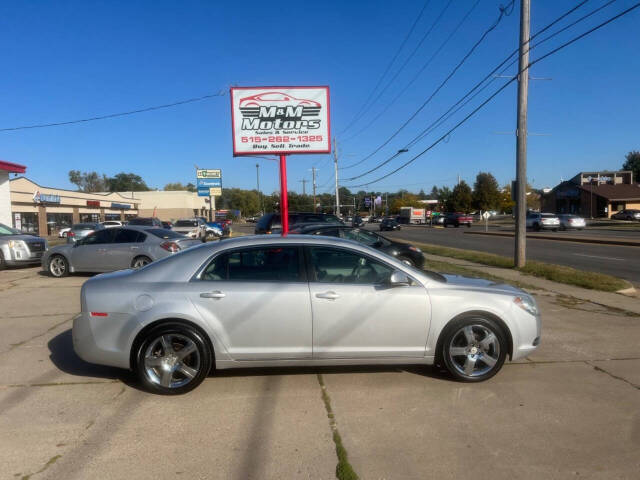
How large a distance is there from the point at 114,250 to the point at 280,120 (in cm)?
543

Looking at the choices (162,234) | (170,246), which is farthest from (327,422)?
(162,234)

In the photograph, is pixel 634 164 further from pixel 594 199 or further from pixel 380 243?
pixel 380 243

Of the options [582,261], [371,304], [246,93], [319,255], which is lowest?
[582,261]

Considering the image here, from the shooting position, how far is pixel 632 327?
6949 mm

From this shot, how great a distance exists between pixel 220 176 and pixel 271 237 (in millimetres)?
37108

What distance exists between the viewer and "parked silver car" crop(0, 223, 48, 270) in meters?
14.5

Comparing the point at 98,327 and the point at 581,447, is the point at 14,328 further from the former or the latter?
the point at 581,447

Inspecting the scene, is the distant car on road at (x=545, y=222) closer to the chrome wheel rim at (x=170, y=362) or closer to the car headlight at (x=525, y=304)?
the car headlight at (x=525, y=304)

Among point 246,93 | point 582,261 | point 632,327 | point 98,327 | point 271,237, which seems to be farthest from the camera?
point 582,261

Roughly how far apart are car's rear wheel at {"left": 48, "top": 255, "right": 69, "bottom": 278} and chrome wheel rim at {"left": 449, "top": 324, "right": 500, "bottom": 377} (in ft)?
37.6

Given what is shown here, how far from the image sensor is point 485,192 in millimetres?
74250

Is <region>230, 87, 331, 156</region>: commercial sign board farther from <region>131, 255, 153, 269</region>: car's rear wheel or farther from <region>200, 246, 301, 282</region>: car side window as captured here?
<region>200, 246, 301, 282</region>: car side window

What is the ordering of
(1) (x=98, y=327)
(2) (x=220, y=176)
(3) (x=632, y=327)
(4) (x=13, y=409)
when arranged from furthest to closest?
(2) (x=220, y=176)
(3) (x=632, y=327)
(1) (x=98, y=327)
(4) (x=13, y=409)

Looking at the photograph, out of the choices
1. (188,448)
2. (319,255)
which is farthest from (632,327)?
(188,448)
